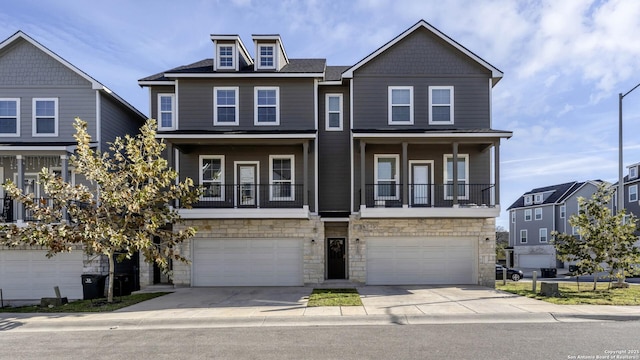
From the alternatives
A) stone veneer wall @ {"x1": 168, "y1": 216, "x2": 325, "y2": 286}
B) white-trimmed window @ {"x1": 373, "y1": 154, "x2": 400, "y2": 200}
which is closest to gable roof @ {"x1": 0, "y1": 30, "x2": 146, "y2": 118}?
stone veneer wall @ {"x1": 168, "y1": 216, "x2": 325, "y2": 286}

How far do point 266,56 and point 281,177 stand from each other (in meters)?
5.32

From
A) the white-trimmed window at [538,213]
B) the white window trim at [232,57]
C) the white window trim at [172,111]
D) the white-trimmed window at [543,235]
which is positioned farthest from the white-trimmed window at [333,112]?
the white-trimmed window at [538,213]

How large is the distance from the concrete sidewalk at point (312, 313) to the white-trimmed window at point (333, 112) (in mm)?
7557

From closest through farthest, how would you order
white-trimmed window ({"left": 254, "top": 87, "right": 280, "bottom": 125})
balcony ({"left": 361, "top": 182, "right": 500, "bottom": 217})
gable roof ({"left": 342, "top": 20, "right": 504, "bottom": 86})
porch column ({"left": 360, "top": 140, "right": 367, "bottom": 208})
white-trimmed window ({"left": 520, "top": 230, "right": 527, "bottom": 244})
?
porch column ({"left": 360, "top": 140, "right": 367, "bottom": 208}), balcony ({"left": 361, "top": 182, "right": 500, "bottom": 217}), gable roof ({"left": 342, "top": 20, "right": 504, "bottom": 86}), white-trimmed window ({"left": 254, "top": 87, "right": 280, "bottom": 125}), white-trimmed window ({"left": 520, "top": 230, "right": 527, "bottom": 244})

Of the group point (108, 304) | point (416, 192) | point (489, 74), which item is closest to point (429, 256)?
point (416, 192)

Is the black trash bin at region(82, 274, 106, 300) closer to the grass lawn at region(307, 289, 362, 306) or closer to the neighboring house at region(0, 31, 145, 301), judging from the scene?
A: the neighboring house at region(0, 31, 145, 301)

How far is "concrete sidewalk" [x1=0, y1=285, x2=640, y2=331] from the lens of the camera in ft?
34.1

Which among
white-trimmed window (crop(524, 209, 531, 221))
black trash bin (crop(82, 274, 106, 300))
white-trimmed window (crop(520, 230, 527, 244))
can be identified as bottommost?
white-trimmed window (crop(520, 230, 527, 244))

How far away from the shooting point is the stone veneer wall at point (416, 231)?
55.8 feet

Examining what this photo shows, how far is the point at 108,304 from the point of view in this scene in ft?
42.3

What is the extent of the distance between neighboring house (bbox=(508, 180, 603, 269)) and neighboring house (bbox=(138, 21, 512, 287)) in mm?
26541

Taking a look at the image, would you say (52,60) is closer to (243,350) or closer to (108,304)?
(108,304)

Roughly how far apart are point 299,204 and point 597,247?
11.2 meters

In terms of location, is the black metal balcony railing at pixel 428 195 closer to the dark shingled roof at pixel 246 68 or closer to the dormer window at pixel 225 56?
the dark shingled roof at pixel 246 68
